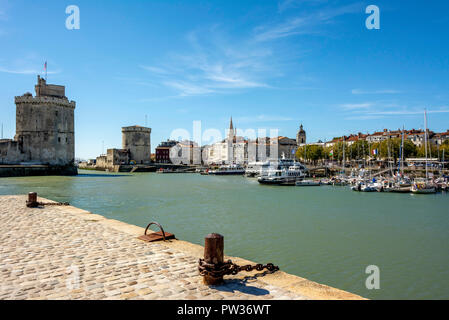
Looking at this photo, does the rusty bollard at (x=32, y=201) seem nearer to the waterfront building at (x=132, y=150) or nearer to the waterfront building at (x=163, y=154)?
the waterfront building at (x=132, y=150)

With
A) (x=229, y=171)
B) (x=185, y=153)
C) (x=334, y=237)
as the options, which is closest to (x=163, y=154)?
(x=185, y=153)

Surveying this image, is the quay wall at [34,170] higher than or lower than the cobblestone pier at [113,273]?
higher

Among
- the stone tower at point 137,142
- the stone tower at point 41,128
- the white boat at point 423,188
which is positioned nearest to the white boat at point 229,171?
the stone tower at point 137,142

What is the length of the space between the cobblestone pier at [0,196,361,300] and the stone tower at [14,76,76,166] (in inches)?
2133

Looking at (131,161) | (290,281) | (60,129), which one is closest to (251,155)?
(131,161)

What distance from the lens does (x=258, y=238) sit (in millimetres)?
13781

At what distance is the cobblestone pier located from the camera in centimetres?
536

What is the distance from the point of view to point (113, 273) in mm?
6293

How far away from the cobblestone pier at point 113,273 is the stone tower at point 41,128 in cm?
5419

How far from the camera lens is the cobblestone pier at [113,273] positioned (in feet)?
17.6

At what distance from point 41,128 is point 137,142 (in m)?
36.4

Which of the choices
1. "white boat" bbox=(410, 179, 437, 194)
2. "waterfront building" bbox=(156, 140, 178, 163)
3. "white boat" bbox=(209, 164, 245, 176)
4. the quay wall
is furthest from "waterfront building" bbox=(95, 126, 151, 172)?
"white boat" bbox=(410, 179, 437, 194)
